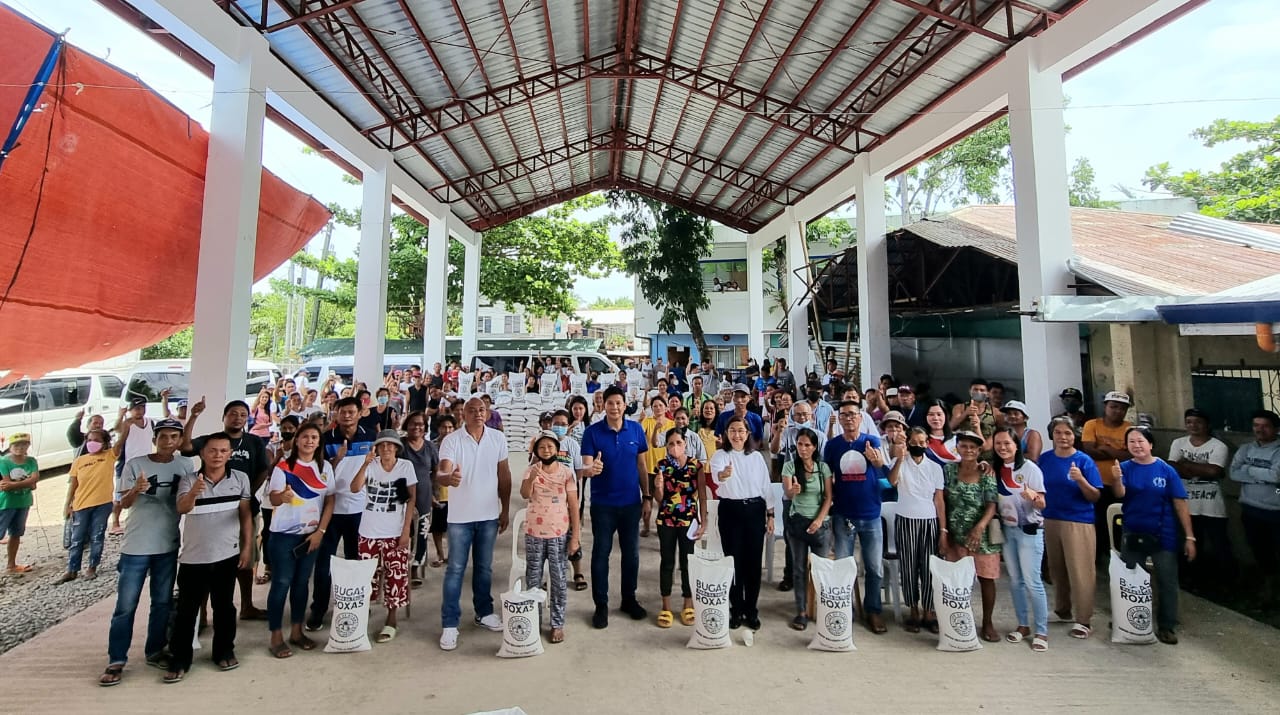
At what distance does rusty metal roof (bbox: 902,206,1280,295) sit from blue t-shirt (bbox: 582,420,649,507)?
16.5 ft

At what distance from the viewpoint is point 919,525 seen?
148 inches

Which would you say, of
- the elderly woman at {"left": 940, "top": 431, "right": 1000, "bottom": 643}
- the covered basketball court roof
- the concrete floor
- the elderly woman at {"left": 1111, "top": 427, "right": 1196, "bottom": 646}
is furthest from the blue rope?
the elderly woman at {"left": 1111, "top": 427, "right": 1196, "bottom": 646}

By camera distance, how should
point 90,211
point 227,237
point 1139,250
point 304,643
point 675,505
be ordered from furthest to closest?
point 1139,250 < point 227,237 < point 90,211 < point 675,505 < point 304,643

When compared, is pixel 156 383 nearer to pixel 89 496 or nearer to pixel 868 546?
pixel 89 496

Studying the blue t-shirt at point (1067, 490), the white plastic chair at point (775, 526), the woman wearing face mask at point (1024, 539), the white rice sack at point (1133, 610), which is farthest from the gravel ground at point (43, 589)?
the white rice sack at point (1133, 610)

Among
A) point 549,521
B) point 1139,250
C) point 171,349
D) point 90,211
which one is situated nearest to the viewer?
point 549,521

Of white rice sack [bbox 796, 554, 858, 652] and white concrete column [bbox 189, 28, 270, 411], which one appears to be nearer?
white rice sack [bbox 796, 554, 858, 652]

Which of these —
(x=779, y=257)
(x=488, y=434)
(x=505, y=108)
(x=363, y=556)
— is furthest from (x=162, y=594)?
(x=779, y=257)

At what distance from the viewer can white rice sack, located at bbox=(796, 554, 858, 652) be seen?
11.2 ft

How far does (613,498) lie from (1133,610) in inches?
132

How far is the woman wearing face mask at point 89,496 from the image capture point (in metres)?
4.69

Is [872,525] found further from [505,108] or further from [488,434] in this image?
[505,108]

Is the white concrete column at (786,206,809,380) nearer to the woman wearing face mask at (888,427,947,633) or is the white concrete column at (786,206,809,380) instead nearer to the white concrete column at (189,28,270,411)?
the woman wearing face mask at (888,427,947,633)

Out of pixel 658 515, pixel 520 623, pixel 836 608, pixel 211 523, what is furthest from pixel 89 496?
pixel 836 608
